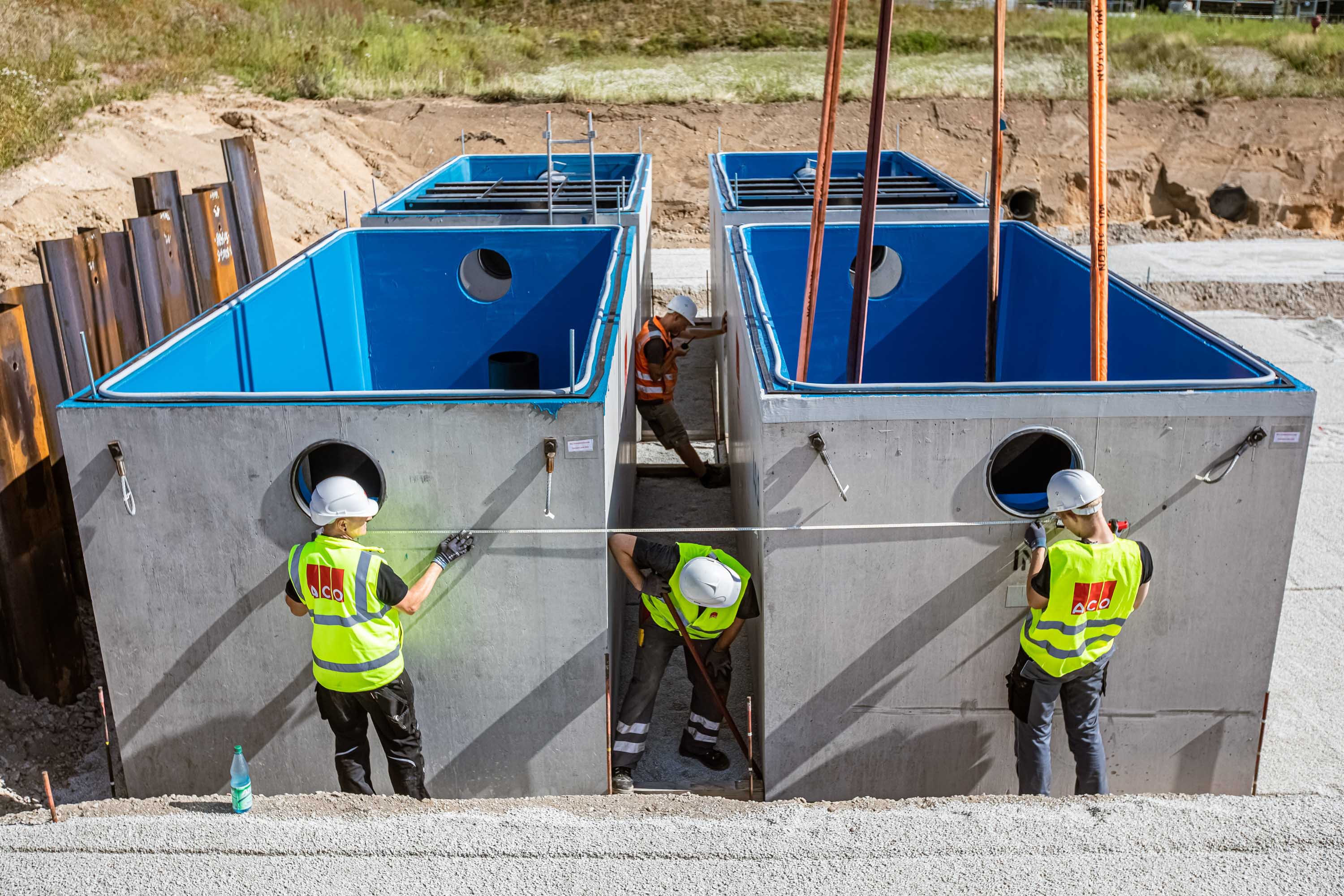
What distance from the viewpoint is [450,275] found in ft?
29.8

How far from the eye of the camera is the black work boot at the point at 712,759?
584 centimetres

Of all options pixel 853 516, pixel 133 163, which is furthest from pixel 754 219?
pixel 133 163

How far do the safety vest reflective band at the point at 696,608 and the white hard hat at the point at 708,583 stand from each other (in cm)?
5

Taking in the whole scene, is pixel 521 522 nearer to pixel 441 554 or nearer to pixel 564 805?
pixel 441 554

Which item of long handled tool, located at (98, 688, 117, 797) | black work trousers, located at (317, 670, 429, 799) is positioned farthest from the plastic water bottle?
long handled tool, located at (98, 688, 117, 797)

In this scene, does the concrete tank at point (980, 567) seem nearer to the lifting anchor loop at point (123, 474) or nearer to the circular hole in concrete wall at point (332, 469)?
the circular hole in concrete wall at point (332, 469)

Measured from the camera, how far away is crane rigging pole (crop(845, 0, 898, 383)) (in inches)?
207

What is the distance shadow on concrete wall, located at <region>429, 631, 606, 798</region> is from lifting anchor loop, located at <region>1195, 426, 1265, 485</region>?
9.65ft

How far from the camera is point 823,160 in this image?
5949 millimetres

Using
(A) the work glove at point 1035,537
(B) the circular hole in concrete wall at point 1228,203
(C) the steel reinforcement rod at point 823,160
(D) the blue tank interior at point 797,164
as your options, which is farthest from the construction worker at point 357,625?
(B) the circular hole in concrete wall at point 1228,203

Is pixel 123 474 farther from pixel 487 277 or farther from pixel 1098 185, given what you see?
pixel 1098 185

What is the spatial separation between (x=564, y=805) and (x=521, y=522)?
4.41ft

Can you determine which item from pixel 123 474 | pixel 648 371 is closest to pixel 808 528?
pixel 123 474

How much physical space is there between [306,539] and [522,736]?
1.46 m
